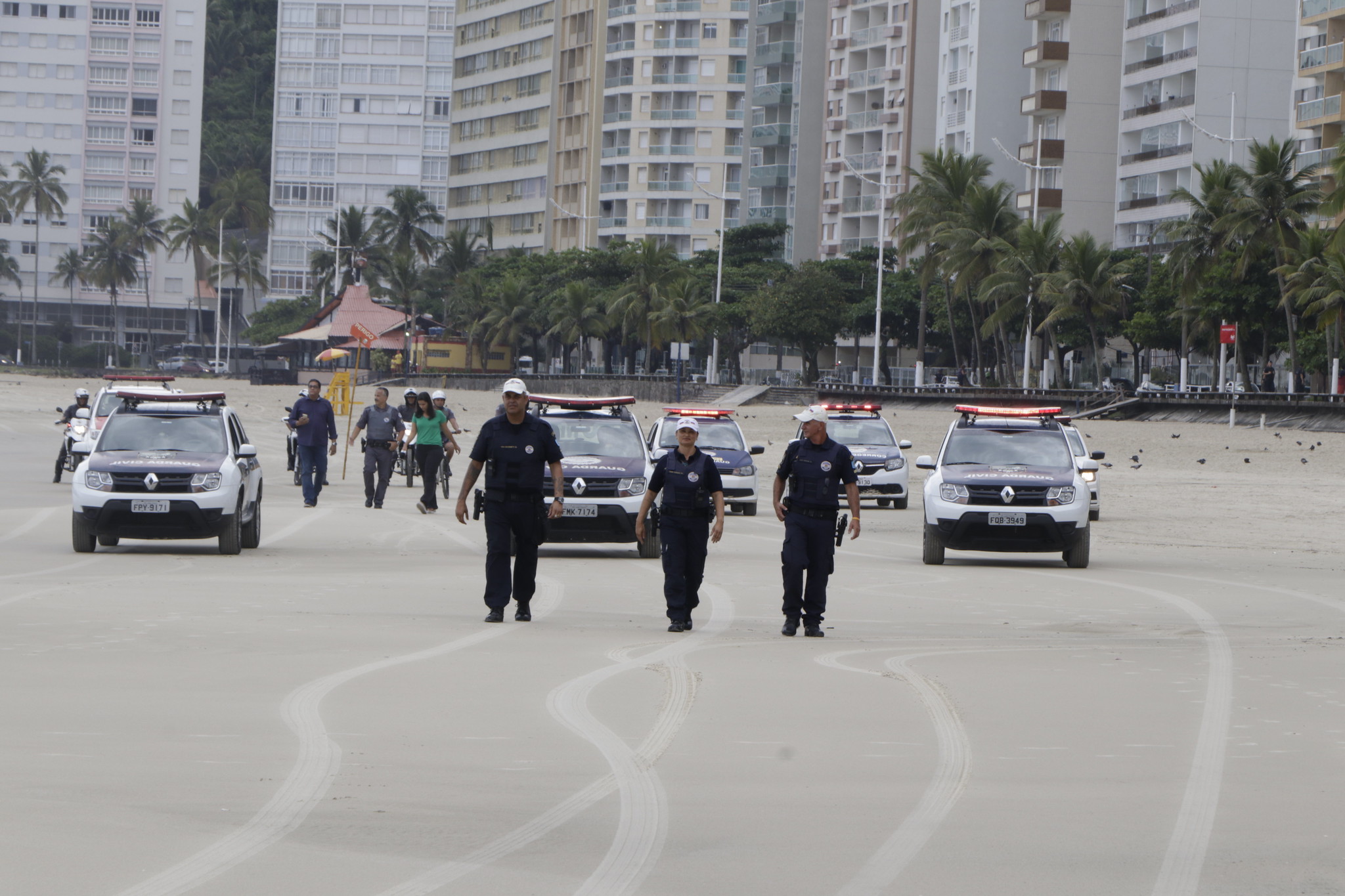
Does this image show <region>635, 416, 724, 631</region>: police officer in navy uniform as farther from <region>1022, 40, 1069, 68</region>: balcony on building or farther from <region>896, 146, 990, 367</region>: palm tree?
<region>1022, 40, 1069, 68</region>: balcony on building

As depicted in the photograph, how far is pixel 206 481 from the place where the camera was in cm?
1906

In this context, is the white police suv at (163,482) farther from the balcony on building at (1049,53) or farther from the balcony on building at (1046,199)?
the balcony on building at (1049,53)

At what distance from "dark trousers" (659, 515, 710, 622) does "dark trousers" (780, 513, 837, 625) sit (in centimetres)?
61

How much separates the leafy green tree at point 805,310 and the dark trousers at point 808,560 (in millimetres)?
82060

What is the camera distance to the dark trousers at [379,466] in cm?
2728

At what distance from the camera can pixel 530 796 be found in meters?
7.53

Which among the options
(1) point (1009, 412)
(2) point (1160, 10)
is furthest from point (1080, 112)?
(1) point (1009, 412)

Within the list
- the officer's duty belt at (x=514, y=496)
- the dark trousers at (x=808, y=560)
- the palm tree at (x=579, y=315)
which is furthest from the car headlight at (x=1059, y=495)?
the palm tree at (x=579, y=315)

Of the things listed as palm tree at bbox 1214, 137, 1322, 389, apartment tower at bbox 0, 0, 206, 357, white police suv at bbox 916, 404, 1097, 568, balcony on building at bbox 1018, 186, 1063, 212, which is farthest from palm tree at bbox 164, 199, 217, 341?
white police suv at bbox 916, 404, 1097, 568

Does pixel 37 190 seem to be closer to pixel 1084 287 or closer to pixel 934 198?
pixel 934 198

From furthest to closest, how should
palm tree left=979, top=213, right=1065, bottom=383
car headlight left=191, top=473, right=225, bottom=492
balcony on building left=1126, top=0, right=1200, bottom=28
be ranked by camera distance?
balcony on building left=1126, top=0, right=1200, bottom=28 → palm tree left=979, top=213, right=1065, bottom=383 → car headlight left=191, top=473, right=225, bottom=492

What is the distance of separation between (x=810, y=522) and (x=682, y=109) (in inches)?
4968

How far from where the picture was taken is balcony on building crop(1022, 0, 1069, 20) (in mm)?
98750

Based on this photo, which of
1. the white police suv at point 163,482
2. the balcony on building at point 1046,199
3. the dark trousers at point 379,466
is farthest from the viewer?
the balcony on building at point 1046,199
